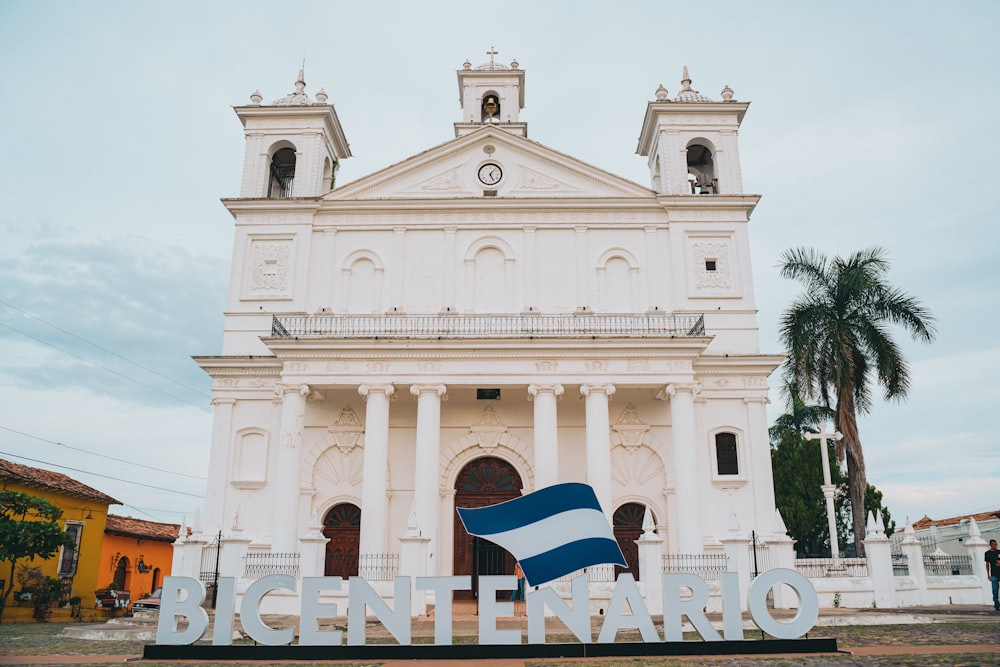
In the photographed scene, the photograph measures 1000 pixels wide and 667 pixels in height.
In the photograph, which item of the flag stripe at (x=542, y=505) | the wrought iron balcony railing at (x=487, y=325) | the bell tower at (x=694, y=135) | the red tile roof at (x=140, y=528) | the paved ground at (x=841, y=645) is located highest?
the bell tower at (x=694, y=135)

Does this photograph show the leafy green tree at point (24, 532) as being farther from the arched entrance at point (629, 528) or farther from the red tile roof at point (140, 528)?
the arched entrance at point (629, 528)

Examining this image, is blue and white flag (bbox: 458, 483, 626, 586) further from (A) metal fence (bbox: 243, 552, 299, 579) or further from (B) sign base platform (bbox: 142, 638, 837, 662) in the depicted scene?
(A) metal fence (bbox: 243, 552, 299, 579)

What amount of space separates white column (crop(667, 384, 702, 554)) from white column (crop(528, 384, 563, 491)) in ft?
10.5

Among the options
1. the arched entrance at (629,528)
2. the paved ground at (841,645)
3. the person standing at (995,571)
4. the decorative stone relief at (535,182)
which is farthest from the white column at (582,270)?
the person standing at (995,571)

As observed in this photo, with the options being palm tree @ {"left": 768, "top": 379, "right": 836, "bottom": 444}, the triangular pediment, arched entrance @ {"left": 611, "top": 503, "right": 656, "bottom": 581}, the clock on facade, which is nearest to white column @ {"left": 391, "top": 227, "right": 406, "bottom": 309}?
the triangular pediment

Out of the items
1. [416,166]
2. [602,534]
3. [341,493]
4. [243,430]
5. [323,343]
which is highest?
[416,166]

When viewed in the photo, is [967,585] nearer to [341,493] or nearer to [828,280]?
[828,280]

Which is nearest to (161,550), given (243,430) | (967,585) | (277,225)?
(243,430)

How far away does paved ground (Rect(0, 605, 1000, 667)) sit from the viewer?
10312mm

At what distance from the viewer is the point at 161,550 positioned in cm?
3853

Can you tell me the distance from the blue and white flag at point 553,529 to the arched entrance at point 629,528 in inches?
429

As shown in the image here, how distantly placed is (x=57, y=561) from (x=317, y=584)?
2075 cm

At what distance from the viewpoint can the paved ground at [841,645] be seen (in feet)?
33.8

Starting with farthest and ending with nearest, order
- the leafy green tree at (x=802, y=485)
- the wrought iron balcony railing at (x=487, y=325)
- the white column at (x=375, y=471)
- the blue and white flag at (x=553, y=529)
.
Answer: the leafy green tree at (x=802, y=485)
the wrought iron balcony railing at (x=487, y=325)
the white column at (x=375, y=471)
the blue and white flag at (x=553, y=529)
